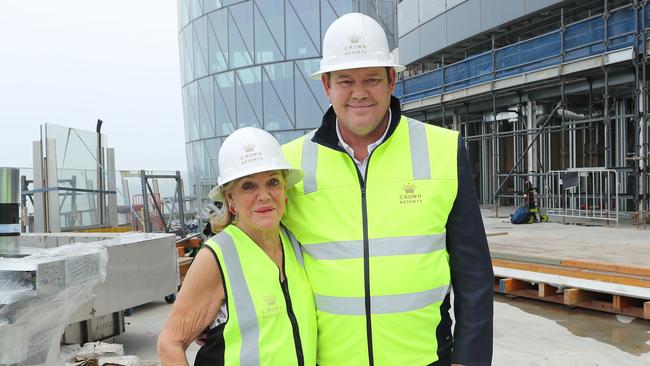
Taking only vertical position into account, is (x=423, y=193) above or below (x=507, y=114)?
below

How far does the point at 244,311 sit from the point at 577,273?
578cm

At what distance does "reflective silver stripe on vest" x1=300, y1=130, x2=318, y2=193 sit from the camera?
2.22 meters

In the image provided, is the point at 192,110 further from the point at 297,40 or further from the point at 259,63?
the point at 297,40

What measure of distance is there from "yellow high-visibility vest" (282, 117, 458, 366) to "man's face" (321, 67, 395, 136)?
12cm

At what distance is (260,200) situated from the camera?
208 cm

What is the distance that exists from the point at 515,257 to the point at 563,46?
8.15 metres

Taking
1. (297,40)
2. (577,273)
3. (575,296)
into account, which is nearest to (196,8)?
(297,40)

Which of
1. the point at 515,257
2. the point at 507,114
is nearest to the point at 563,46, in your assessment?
the point at 507,114

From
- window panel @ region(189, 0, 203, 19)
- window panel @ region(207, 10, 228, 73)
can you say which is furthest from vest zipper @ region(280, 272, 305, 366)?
window panel @ region(189, 0, 203, 19)

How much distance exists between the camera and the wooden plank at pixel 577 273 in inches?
237

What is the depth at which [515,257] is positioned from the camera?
755 centimetres

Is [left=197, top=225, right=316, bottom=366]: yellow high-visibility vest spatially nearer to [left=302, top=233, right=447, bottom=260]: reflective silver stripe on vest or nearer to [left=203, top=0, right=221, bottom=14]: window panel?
[left=302, top=233, right=447, bottom=260]: reflective silver stripe on vest

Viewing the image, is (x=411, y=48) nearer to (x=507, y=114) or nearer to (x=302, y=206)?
(x=507, y=114)

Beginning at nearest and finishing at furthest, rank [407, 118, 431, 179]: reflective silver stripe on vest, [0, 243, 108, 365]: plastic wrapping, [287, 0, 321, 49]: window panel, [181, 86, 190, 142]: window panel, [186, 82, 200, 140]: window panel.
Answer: [407, 118, 431, 179]: reflective silver stripe on vest
[0, 243, 108, 365]: plastic wrapping
[287, 0, 321, 49]: window panel
[186, 82, 200, 140]: window panel
[181, 86, 190, 142]: window panel
